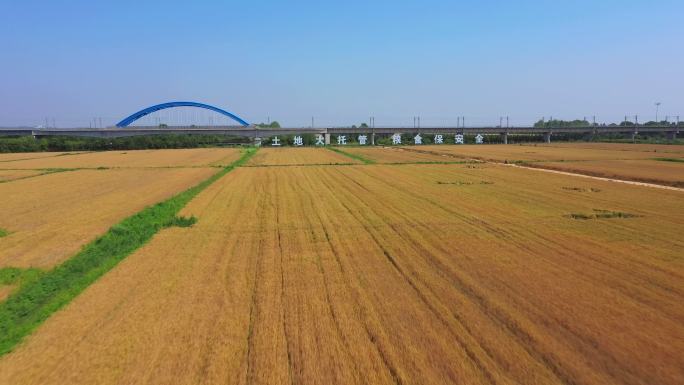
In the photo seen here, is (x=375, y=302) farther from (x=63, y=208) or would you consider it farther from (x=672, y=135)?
(x=672, y=135)

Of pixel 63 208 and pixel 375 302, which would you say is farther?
pixel 63 208

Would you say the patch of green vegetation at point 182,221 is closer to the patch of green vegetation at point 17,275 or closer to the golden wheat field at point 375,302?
the golden wheat field at point 375,302

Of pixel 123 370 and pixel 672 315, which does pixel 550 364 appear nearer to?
pixel 672 315

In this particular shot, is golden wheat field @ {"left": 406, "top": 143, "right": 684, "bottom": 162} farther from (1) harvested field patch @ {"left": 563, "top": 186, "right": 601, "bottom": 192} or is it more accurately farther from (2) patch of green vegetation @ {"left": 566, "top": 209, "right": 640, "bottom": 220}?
(2) patch of green vegetation @ {"left": 566, "top": 209, "right": 640, "bottom": 220}

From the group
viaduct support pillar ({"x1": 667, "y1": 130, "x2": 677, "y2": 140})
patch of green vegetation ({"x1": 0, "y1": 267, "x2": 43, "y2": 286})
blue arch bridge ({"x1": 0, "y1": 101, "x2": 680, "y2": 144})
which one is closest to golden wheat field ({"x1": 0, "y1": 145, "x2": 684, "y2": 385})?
patch of green vegetation ({"x1": 0, "y1": 267, "x2": 43, "y2": 286})

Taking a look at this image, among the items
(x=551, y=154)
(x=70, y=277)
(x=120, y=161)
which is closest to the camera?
(x=70, y=277)

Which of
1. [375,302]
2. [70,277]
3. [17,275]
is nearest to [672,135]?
[375,302]
